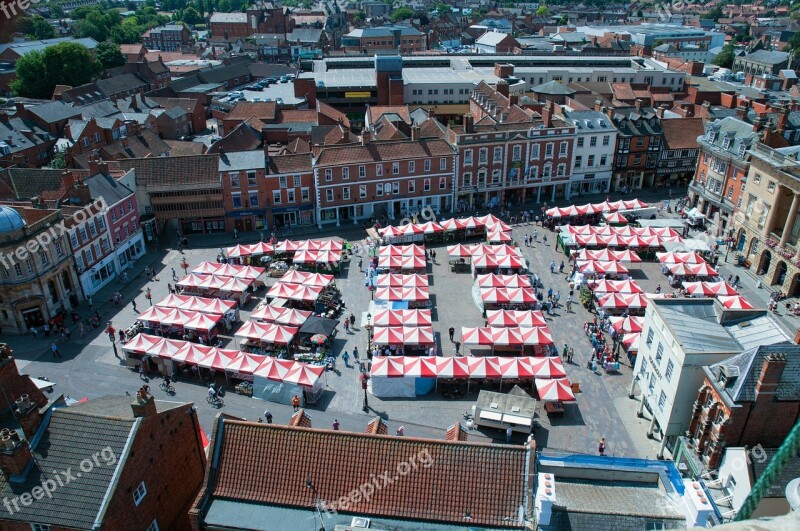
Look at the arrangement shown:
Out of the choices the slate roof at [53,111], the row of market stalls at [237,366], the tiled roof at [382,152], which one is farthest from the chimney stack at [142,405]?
the slate roof at [53,111]

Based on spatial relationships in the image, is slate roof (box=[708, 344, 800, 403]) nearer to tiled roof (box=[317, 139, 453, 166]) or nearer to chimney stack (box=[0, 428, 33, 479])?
chimney stack (box=[0, 428, 33, 479])

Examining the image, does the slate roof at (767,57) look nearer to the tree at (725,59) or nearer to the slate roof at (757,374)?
the tree at (725,59)

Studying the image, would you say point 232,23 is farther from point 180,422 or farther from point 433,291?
point 180,422

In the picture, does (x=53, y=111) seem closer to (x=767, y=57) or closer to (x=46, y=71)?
(x=46, y=71)

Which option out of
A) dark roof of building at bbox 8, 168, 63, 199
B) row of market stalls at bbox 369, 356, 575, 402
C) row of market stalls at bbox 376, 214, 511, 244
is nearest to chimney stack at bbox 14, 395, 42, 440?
row of market stalls at bbox 369, 356, 575, 402

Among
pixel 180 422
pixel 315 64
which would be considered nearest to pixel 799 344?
pixel 180 422

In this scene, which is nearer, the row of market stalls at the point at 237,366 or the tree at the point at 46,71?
the row of market stalls at the point at 237,366

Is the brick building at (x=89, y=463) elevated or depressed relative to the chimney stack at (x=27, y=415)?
depressed
